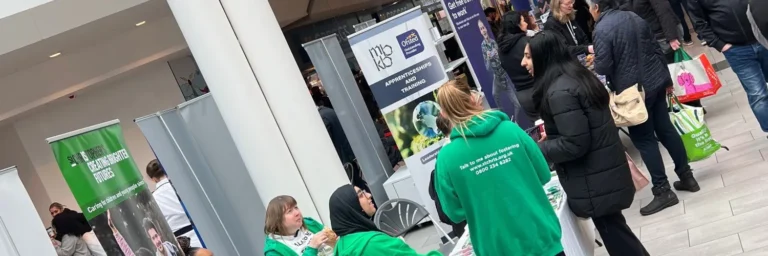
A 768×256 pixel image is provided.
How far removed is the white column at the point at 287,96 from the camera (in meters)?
9.55

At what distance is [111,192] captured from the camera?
6309mm

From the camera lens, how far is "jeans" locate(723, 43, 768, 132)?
23.4 feet

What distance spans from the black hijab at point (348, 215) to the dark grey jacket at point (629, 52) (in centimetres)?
301

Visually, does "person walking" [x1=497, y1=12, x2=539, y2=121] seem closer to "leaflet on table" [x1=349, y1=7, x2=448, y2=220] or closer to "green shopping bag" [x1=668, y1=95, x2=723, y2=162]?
"leaflet on table" [x1=349, y1=7, x2=448, y2=220]

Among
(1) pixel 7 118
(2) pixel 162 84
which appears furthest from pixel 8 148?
(2) pixel 162 84

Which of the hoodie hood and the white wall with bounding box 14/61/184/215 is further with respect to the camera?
the white wall with bounding box 14/61/184/215

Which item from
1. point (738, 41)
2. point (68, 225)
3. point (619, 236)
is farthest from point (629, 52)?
point (68, 225)

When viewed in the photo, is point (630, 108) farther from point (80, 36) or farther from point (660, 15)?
point (80, 36)

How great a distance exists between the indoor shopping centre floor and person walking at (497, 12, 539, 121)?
47.0 inches

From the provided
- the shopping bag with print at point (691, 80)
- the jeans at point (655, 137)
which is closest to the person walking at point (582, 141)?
the jeans at point (655, 137)

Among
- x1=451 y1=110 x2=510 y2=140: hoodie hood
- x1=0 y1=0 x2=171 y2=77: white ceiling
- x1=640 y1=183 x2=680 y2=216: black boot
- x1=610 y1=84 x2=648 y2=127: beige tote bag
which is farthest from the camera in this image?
x1=0 y1=0 x2=171 y2=77: white ceiling

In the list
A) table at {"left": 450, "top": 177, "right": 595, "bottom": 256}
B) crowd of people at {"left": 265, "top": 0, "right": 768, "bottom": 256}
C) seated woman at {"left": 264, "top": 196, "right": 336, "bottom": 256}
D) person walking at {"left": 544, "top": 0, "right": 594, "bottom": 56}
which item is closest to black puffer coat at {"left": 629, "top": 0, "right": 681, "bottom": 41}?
person walking at {"left": 544, "top": 0, "right": 594, "bottom": 56}

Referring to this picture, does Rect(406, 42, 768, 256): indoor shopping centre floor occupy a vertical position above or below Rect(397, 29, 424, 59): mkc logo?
below

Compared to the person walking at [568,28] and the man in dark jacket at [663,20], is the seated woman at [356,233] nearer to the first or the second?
the person walking at [568,28]
